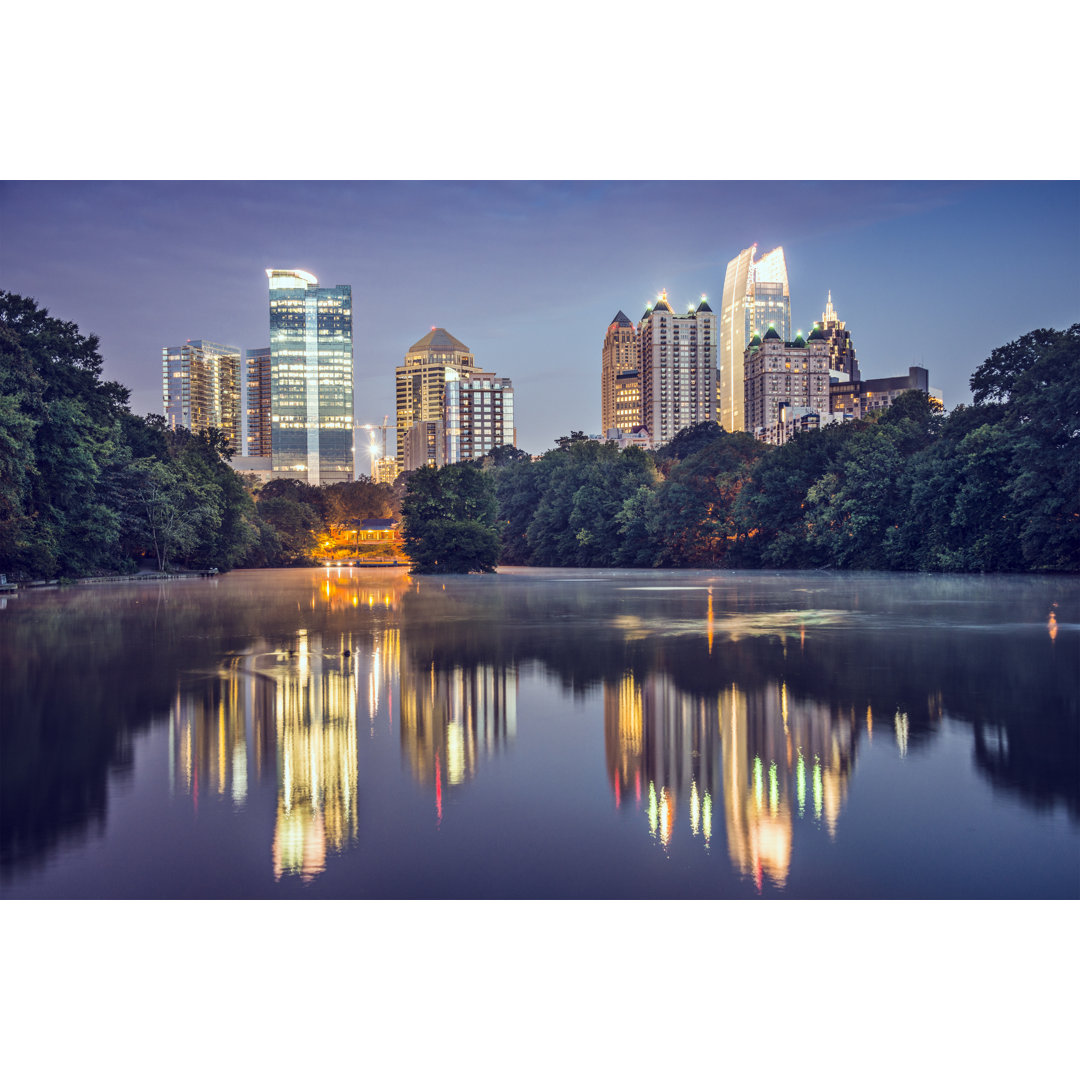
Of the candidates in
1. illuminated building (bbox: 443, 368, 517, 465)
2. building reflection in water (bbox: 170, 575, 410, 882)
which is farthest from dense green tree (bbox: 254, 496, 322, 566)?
illuminated building (bbox: 443, 368, 517, 465)

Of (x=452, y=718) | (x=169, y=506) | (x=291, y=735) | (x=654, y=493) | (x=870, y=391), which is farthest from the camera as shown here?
(x=870, y=391)

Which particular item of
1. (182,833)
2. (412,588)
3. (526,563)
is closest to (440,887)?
(182,833)

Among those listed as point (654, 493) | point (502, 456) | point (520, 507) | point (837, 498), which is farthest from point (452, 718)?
point (502, 456)

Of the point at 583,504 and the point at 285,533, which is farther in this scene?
the point at 285,533

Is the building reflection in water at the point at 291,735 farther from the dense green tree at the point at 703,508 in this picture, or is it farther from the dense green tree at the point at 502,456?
the dense green tree at the point at 502,456

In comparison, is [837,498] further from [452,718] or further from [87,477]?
[452,718]

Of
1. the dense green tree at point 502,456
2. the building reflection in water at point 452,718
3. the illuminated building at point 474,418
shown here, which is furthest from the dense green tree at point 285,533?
the illuminated building at point 474,418

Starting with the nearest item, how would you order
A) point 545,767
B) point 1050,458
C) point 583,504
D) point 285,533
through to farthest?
point 545,767, point 1050,458, point 583,504, point 285,533

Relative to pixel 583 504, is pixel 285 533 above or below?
below
